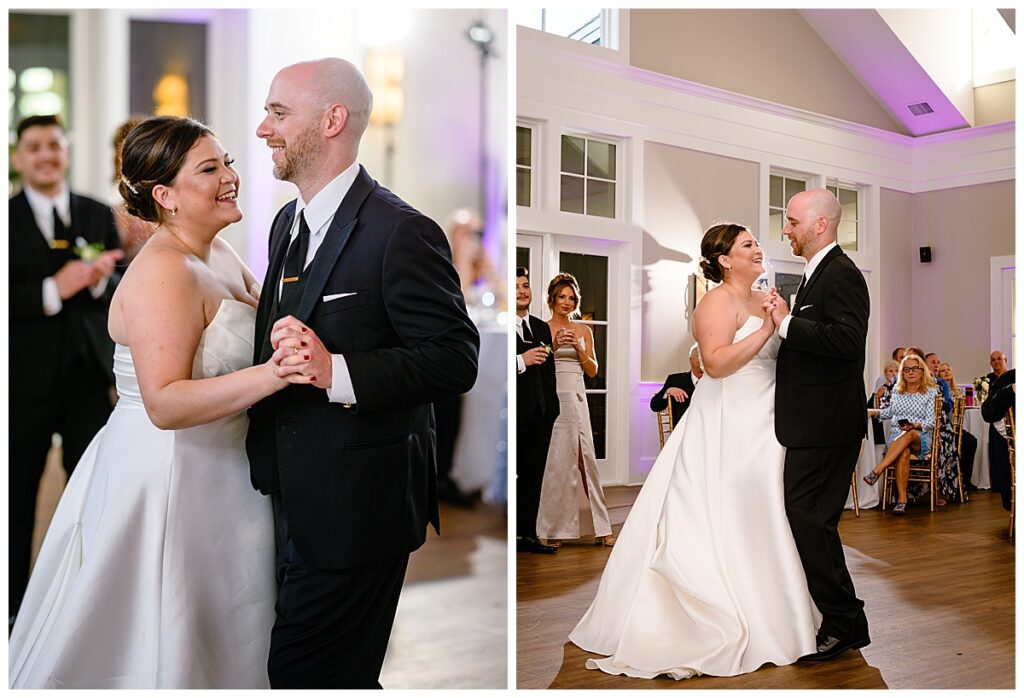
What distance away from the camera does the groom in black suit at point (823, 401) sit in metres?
3.24

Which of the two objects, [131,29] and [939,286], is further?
[939,286]

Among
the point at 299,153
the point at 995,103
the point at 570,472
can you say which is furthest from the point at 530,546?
the point at 995,103

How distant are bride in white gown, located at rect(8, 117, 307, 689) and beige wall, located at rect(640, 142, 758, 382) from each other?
1.32m

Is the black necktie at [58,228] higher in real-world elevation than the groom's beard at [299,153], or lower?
lower

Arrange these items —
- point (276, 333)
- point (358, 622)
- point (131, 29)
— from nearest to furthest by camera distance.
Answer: point (276, 333) → point (358, 622) → point (131, 29)

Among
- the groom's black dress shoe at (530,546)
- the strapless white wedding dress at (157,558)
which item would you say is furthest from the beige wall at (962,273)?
the strapless white wedding dress at (157,558)

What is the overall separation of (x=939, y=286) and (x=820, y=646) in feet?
4.10

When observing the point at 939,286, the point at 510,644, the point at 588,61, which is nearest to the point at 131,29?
the point at 588,61

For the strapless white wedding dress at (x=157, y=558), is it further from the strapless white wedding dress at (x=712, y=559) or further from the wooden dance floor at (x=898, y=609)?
the strapless white wedding dress at (x=712, y=559)

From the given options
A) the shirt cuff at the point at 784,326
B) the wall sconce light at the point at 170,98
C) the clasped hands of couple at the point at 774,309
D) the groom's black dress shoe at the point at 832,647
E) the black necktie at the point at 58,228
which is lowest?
the groom's black dress shoe at the point at 832,647

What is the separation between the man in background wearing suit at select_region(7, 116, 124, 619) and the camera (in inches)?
118

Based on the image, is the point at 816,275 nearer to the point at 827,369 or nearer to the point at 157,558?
the point at 827,369

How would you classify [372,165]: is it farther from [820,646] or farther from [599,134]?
[820,646]

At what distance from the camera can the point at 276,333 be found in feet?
8.46
